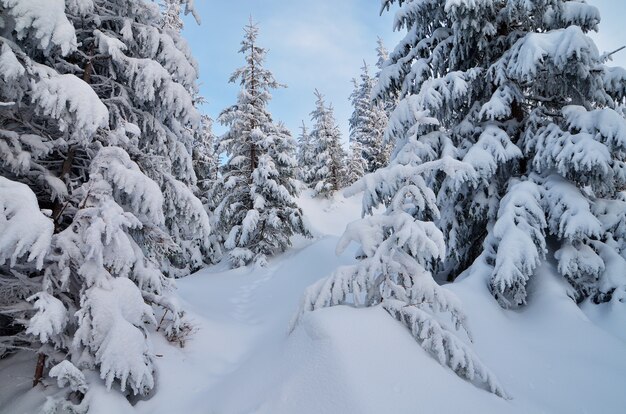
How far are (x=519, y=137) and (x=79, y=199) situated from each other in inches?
329

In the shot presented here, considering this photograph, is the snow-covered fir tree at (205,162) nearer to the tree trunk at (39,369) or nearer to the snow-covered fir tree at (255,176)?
the snow-covered fir tree at (255,176)

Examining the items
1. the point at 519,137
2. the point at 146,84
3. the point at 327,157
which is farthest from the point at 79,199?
the point at 327,157

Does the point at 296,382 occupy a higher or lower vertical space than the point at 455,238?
lower

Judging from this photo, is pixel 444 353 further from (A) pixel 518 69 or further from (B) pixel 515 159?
(A) pixel 518 69

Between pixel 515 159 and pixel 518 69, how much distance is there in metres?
1.72

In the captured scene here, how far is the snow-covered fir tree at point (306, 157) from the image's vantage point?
33.3 meters

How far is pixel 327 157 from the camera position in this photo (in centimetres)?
3123

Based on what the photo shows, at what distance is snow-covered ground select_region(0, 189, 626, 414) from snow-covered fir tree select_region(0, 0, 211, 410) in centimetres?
48

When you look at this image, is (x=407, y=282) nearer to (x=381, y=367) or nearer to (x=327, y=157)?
(x=381, y=367)

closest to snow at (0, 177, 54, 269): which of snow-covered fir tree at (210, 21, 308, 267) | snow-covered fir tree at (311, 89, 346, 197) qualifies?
snow-covered fir tree at (210, 21, 308, 267)

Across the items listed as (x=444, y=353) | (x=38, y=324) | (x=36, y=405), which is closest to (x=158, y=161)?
(x=38, y=324)

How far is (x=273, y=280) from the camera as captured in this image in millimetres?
13164

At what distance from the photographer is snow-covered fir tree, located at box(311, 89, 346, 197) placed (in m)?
31.1

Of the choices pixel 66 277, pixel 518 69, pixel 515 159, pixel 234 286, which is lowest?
pixel 234 286
